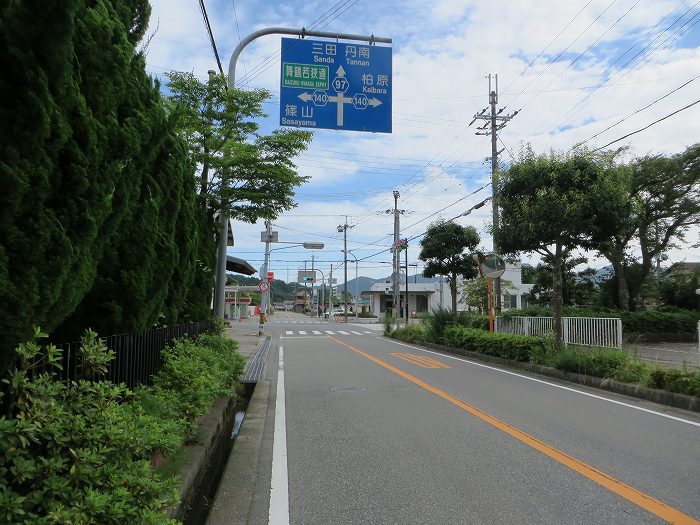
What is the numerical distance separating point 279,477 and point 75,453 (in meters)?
2.57

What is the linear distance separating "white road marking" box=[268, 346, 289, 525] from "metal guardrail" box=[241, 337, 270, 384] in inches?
132

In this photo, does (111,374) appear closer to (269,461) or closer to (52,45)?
(269,461)

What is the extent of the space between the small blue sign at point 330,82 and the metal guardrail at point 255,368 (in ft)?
18.4

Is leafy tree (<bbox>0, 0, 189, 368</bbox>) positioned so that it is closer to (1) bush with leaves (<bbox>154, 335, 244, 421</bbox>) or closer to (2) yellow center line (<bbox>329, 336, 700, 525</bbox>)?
(1) bush with leaves (<bbox>154, 335, 244, 421</bbox>)

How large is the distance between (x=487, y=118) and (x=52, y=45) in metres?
23.8

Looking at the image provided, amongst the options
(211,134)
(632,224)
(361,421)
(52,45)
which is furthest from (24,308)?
(632,224)

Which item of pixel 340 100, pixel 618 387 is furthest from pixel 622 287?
pixel 340 100

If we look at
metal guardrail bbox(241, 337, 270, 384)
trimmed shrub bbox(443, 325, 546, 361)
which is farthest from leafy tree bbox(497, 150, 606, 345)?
metal guardrail bbox(241, 337, 270, 384)

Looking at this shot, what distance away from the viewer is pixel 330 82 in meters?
9.71

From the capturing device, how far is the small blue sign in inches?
381

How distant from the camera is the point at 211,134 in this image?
1045 centimetres

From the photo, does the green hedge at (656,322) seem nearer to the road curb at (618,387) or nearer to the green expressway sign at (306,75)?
the road curb at (618,387)

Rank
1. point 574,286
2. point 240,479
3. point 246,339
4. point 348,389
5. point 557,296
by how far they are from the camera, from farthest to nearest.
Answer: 1. point 574,286
2. point 246,339
3. point 557,296
4. point 348,389
5. point 240,479

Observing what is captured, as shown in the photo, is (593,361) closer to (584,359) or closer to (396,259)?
(584,359)
